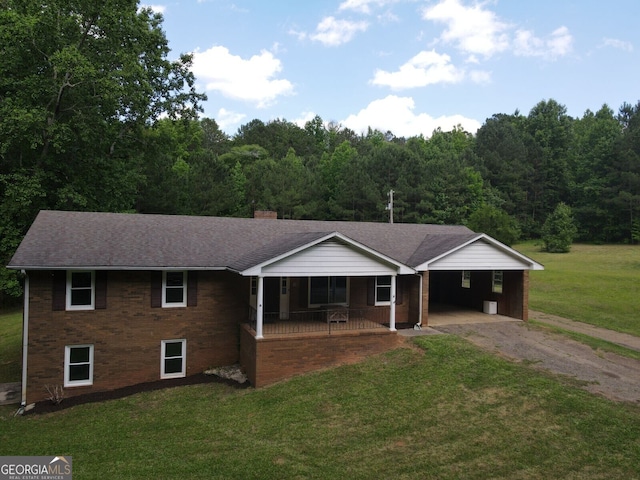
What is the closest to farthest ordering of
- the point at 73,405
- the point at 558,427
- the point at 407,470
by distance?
the point at 407,470 < the point at 558,427 < the point at 73,405

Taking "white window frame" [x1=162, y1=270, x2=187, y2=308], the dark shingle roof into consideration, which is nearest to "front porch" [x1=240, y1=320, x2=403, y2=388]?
"white window frame" [x1=162, y1=270, x2=187, y2=308]

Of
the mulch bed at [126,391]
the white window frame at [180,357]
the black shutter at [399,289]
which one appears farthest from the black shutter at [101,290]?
the black shutter at [399,289]

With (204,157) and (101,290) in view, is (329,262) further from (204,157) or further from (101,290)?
(204,157)

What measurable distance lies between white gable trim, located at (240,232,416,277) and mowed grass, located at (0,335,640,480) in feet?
9.82

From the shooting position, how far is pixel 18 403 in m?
13.1

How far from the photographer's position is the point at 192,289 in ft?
48.1

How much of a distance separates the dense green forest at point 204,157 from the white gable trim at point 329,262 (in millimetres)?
13513

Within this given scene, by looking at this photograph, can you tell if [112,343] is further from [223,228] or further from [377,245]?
[377,245]

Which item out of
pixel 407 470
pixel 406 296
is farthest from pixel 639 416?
pixel 406 296

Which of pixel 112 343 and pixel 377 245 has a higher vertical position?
pixel 377 245

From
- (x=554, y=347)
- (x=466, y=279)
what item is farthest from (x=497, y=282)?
(x=554, y=347)

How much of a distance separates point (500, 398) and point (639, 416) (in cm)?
268

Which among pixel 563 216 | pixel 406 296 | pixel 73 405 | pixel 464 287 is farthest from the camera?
Answer: pixel 563 216

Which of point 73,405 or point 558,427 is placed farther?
point 73,405
